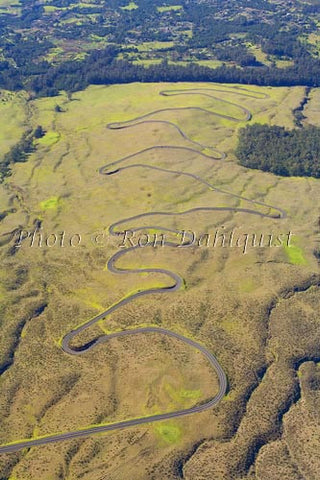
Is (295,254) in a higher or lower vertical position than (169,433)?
higher

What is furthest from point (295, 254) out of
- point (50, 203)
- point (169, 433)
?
point (50, 203)

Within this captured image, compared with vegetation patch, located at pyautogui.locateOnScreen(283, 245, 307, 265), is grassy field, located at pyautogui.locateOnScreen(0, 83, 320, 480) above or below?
below

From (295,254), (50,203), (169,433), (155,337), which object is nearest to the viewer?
(169,433)

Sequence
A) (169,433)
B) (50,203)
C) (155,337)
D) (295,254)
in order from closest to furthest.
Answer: (169,433), (155,337), (295,254), (50,203)

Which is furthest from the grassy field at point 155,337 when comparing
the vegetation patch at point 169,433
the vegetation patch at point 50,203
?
the vegetation patch at point 50,203

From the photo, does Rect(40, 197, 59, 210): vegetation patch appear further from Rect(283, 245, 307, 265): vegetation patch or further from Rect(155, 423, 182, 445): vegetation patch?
Rect(155, 423, 182, 445): vegetation patch

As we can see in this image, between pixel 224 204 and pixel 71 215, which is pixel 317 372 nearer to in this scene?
pixel 224 204

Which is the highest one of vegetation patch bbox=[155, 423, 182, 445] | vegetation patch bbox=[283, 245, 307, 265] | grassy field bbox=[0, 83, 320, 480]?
vegetation patch bbox=[283, 245, 307, 265]

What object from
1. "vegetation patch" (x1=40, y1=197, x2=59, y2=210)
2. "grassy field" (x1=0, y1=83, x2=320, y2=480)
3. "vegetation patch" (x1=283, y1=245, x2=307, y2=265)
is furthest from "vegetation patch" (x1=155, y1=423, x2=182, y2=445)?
"vegetation patch" (x1=40, y1=197, x2=59, y2=210)

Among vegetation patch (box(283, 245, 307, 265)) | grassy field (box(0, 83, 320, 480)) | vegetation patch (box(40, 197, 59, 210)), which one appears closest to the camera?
grassy field (box(0, 83, 320, 480))

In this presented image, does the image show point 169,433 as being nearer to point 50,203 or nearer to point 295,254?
point 295,254
